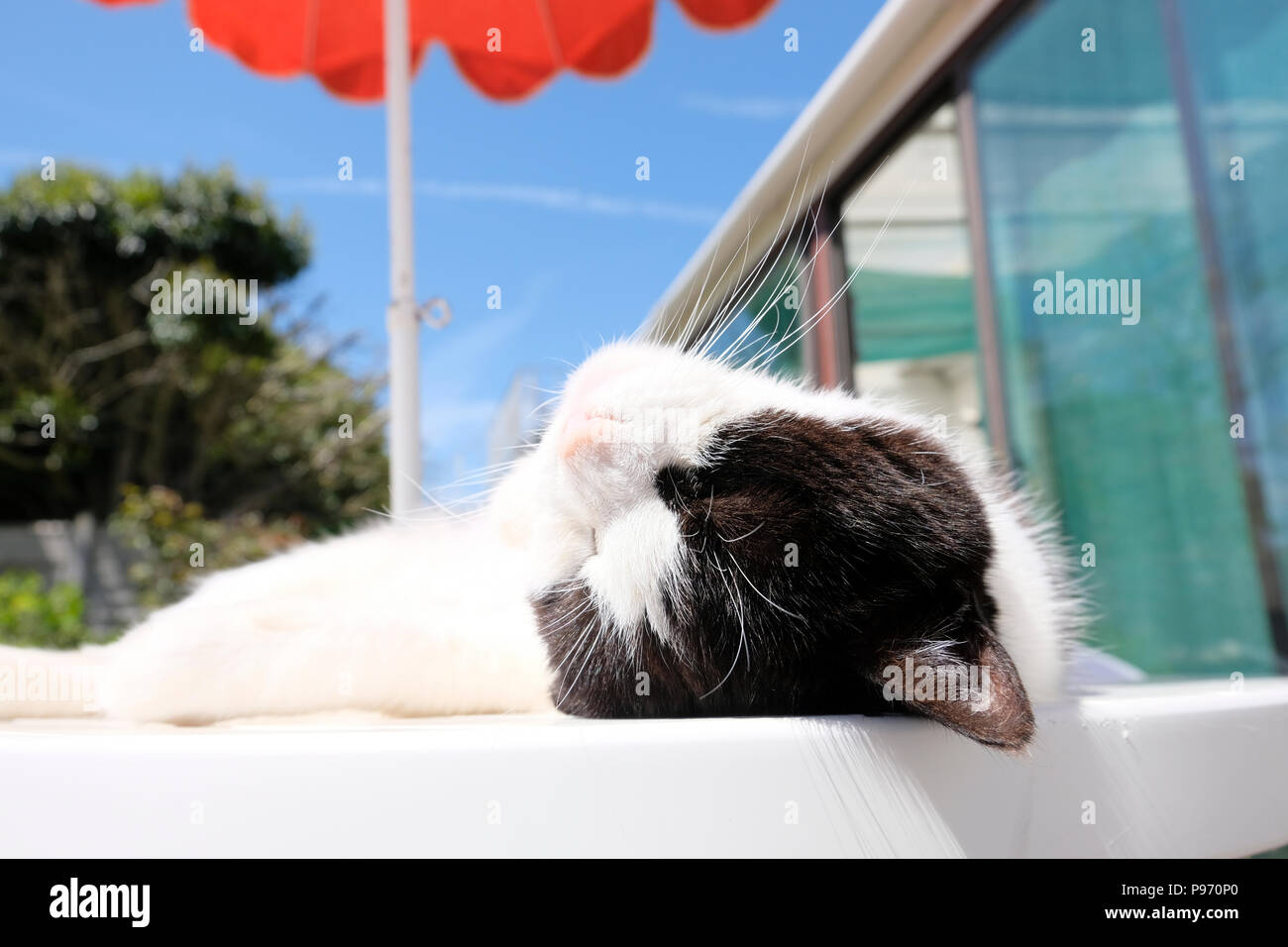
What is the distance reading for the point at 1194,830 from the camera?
58cm

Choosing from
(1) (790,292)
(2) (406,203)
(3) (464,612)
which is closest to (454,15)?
(2) (406,203)

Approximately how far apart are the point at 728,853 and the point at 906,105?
3093mm

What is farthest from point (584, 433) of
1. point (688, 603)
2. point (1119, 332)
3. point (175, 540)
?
point (175, 540)

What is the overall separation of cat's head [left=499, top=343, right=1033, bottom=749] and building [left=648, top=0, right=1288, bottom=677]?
0.77 m

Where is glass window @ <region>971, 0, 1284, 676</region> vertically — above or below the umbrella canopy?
below

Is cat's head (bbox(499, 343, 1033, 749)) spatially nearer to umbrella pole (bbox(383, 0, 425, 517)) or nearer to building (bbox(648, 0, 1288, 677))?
building (bbox(648, 0, 1288, 677))

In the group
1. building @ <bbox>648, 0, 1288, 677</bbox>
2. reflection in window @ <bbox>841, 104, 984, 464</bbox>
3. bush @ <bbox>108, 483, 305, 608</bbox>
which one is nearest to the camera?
building @ <bbox>648, 0, 1288, 677</bbox>

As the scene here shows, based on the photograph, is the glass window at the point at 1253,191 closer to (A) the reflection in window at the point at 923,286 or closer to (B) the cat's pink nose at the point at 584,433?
(A) the reflection in window at the point at 923,286

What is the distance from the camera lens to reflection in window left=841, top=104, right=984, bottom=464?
2984 millimetres

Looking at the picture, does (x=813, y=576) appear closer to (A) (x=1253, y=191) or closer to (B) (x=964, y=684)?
(B) (x=964, y=684)

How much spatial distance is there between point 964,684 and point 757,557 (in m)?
0.15

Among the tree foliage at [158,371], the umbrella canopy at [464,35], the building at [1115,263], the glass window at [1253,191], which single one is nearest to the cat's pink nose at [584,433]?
the building at [1115,263]

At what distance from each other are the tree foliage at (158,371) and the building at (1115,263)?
20.7 feet

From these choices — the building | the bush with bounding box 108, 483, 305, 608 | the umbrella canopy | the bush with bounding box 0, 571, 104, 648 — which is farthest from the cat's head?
the bush with bounding box 108, 483, 305, 608
